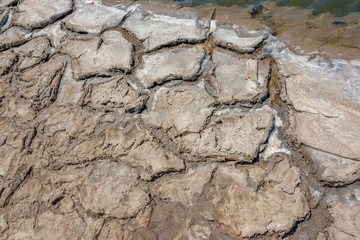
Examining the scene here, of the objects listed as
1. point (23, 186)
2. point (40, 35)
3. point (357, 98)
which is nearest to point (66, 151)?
point (23, 186)

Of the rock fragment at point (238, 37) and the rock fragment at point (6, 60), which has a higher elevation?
the rock fragment at point (238, 37)

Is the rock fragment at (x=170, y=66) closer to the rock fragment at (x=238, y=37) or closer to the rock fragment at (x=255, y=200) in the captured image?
the rock fragment at (x=238, y=37)

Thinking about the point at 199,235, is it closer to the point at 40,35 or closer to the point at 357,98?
the point at 357,98

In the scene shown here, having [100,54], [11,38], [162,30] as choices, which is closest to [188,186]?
[100,54]

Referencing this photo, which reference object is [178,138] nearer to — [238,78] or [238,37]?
[238,78]

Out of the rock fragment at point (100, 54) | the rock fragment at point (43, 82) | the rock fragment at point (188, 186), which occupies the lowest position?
the rock fragment at point (188, 186)

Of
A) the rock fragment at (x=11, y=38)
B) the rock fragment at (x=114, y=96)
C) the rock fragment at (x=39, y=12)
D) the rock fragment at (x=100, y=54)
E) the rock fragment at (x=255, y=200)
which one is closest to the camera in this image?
the rock fragment at (x=255, y=200)

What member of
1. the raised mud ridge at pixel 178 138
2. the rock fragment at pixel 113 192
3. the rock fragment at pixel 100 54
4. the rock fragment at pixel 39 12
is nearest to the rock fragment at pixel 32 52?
the raised mud ridge at pixel 178 138
